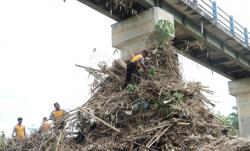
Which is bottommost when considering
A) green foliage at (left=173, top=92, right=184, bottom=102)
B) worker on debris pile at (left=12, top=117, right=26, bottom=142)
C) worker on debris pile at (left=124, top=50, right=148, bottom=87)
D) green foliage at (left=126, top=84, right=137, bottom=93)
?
worker on debris pile at (left=12, top=117, right=26, bottom=142)

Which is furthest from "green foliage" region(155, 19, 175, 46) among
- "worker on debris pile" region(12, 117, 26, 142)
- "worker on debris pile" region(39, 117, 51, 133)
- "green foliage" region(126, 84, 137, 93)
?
"worker on debris pile" region(12, 117, 26, 142)

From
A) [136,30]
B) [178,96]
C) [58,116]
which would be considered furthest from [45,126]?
[136,30]

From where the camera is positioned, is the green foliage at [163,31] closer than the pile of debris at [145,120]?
No

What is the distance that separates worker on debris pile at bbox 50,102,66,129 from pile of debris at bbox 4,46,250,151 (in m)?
0.17

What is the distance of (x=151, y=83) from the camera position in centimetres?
984

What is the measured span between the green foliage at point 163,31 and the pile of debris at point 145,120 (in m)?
1.69

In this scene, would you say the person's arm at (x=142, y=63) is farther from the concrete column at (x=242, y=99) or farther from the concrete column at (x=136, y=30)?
the concrete column at (x=242, y=99)

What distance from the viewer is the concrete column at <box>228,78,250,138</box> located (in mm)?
22922

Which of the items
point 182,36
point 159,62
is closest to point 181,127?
point 159,62

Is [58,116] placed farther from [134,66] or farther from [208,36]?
[208,36]

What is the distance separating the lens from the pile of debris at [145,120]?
27.9ft

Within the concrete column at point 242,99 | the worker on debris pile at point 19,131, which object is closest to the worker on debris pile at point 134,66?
the worker on debris pile at point 19,131

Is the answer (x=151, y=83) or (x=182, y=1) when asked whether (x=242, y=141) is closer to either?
(x=151, y=83)

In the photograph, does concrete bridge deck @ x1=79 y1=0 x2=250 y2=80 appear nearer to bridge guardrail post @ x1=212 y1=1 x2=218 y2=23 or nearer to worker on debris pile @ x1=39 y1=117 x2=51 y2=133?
bridge guardrail post @ x1=212 y1=1 x2=218 y2=23
